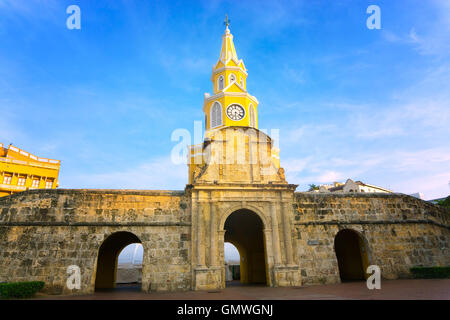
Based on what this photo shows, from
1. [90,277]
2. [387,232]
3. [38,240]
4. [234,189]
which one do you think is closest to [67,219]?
[38,240]

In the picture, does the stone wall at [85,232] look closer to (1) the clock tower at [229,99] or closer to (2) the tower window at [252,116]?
(1) the clock tower at [229,99]

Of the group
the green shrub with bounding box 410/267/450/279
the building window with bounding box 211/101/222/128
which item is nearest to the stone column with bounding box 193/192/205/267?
the building window with bounding box 211/101/222/128

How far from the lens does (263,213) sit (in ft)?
53.6

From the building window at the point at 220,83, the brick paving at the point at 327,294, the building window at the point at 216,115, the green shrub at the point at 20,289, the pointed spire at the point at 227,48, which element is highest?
the pointed spire at the point at 227,48

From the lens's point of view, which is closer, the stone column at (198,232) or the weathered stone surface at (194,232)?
the weathered stone surface at (194,232)

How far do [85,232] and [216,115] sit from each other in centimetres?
1537

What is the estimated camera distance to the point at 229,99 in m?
26.3

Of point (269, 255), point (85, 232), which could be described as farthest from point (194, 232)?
point (85, 232)

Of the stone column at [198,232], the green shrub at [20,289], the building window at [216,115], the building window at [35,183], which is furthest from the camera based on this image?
the building window at [35,183]

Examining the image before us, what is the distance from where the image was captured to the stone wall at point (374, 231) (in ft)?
52.9

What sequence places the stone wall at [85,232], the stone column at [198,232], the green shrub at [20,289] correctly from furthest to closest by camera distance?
the stone column at [198,232]
the stone wall at [85,232]
the green shrub at [20,289]

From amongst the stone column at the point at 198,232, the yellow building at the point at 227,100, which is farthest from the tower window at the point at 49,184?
the stone column at the point at 198,232

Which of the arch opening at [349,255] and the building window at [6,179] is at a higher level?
the building window at [6,179]
